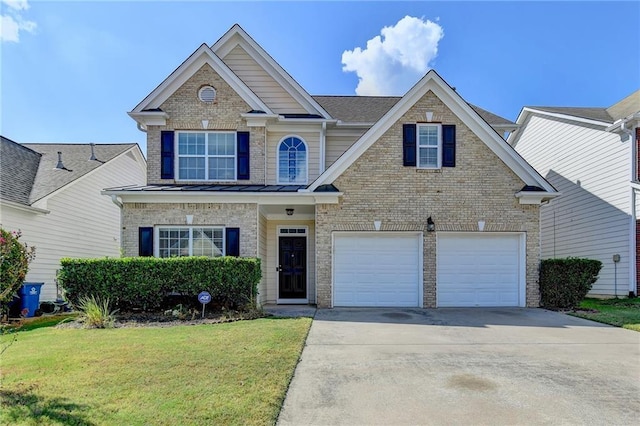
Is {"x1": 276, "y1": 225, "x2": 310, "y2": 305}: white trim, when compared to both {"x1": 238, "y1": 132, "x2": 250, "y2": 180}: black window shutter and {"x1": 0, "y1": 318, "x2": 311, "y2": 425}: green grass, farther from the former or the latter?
{"x1": 0, "y1": 318, "x2": 311, "y2": 425}: green grass

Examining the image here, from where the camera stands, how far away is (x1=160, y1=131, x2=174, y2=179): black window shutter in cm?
1325

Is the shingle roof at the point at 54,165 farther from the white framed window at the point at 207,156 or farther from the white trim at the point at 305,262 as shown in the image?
the white trim at the point at 305,262

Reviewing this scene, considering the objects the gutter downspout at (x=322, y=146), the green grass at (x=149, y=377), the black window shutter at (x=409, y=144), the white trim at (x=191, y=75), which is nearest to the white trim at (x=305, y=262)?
the gutter downspout at (x=322, y=146)

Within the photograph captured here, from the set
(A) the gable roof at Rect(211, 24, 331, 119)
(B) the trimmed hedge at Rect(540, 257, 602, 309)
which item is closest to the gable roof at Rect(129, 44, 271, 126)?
(A) the gable roof at Rect(211, 24, 331, 119)

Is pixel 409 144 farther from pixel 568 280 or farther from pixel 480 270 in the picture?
pixel 568 280

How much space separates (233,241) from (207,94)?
515cm

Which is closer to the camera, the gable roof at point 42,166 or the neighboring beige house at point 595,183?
the neighboring beige house at point 595,183

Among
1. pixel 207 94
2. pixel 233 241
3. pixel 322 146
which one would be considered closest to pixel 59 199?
pixel 207 94

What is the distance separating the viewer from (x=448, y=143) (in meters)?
12.4

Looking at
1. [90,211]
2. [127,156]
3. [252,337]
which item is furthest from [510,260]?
[127,156]

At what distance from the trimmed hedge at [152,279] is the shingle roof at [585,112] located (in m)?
14.2

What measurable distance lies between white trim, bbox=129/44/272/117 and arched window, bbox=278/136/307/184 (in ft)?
4.57

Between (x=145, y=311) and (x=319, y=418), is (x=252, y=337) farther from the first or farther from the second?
(x=145, y=311)

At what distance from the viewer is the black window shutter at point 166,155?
13250 mm
